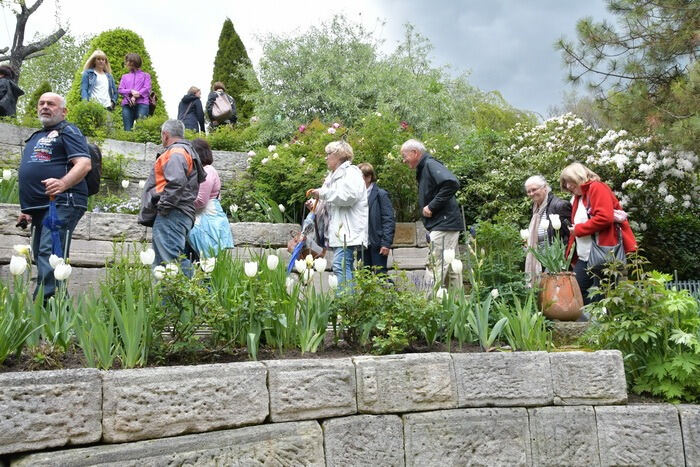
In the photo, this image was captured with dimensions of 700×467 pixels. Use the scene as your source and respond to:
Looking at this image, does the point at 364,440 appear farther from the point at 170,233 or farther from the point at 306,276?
the point at 170,233

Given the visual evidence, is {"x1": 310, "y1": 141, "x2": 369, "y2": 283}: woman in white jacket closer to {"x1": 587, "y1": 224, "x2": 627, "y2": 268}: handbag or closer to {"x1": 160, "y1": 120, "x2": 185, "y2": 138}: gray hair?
{"x1": 160, "y1": 120, "x2": 185, "y2": 138}: gray hair

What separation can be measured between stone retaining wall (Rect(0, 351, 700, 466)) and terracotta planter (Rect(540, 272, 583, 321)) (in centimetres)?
100

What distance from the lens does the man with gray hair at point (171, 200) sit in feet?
17.4

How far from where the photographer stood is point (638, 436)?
4492 millimetres

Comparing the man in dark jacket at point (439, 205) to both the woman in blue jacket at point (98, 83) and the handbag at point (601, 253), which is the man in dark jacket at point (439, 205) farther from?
the woman in blue jacket at point (98, 83)

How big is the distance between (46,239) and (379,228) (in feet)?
10.3

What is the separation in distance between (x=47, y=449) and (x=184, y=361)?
952mm

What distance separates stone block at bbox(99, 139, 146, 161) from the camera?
1089 centimetres

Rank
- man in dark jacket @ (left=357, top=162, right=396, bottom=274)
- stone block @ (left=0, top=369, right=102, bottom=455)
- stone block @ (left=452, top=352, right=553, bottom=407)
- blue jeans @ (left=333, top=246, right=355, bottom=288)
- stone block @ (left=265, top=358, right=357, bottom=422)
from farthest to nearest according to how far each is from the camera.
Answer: man in dark jacket @ (left=357, top=162, right=396, bottom=274) < blue jeans @ (left=333, top=246, right=355, bottom=288) < stone block @ (left=452, top=352, right=553, bottom=407) < stone block @ (left=265, top=358, right=357, bottom=422) < stone block @ (left=0, top=369, right=102, bottom=455)

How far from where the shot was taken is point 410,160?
6.91m

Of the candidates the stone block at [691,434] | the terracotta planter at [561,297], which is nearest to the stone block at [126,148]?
the terracotta planter at [561,297]

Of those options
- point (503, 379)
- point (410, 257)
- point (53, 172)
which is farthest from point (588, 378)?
point (410, 257)

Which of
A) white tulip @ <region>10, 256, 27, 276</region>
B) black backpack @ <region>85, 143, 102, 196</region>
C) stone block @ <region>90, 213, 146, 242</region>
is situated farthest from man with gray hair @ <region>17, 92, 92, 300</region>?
stone block @ <region>90, 213, 146, 242</region>

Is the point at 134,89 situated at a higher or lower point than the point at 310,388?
higher
